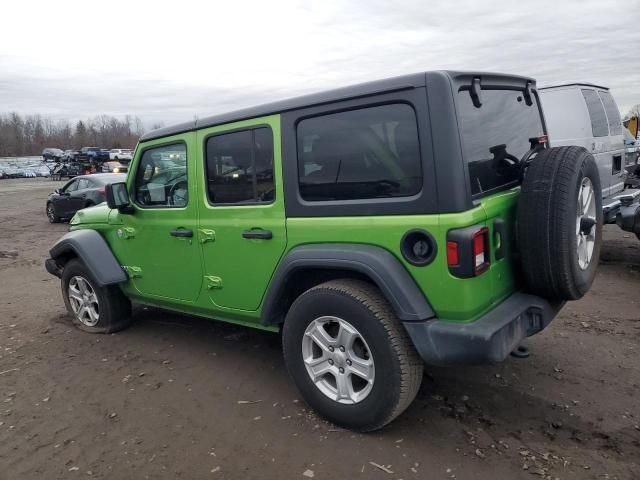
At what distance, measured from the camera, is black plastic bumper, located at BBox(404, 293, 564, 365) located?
2.57m

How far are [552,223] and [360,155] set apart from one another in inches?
43.1

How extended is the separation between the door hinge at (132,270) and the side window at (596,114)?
6.11 metres

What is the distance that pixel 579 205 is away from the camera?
3039 mm

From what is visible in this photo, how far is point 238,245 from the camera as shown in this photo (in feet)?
11.7

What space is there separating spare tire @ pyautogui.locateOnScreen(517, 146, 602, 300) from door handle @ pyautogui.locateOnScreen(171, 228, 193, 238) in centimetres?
235

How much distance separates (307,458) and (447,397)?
110 cm

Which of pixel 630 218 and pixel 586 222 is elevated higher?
pixel 586 222

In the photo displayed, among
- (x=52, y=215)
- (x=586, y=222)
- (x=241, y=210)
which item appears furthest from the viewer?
(x=52, y=215)

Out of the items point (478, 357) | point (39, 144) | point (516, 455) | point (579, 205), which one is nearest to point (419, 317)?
point (478, 357)

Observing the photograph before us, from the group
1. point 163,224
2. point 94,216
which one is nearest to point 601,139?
point 163,224

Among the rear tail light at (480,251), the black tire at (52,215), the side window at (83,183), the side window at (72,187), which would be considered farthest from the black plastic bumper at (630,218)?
the black tire at (52,215)

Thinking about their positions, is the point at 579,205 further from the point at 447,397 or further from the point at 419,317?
the point at 447,397

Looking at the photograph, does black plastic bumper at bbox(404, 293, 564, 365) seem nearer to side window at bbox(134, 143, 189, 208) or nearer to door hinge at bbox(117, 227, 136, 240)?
side window at bbox(134, 143, 189, 208)

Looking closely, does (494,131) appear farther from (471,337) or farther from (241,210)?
(241,210)
